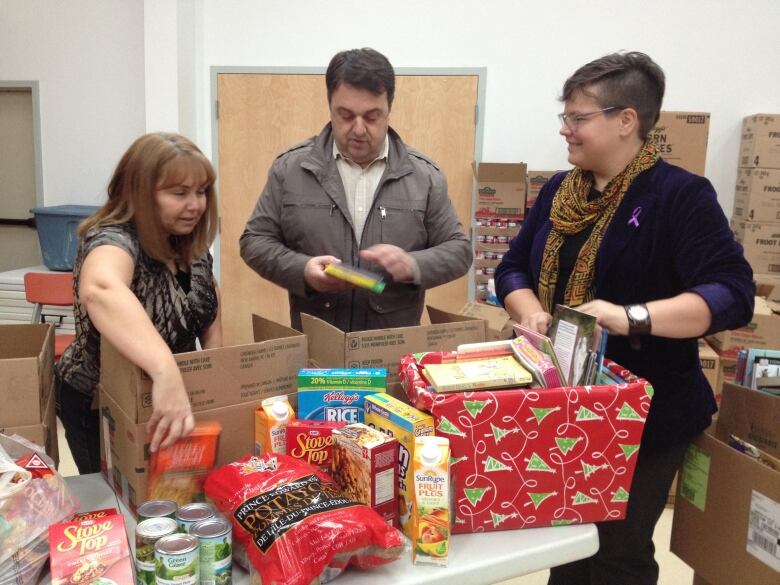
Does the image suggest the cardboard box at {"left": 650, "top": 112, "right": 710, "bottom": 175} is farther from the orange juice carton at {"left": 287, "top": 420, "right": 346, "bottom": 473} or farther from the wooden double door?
the orange juice carton at {"left": 287, "top": 420, "right": 346, "bottom": 473}

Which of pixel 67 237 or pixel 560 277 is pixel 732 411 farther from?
pixel 67 237

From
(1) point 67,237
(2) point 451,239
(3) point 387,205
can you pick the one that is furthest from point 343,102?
(1) point 67,237

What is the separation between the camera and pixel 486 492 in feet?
3.60

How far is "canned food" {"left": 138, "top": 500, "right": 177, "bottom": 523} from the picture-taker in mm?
965

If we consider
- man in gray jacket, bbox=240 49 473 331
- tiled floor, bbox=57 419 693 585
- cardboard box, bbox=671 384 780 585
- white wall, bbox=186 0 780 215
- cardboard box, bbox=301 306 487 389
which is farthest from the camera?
white wall, bbox=186 0 780 215

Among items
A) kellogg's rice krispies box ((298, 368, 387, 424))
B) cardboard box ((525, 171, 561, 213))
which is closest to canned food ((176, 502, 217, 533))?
kellogg's rice krispies box ((298, 368, 387, 424))

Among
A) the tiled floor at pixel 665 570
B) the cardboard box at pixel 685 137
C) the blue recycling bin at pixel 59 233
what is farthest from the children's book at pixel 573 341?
the blue recycling bin at pixel 59 233

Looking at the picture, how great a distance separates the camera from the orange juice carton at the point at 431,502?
981 mm

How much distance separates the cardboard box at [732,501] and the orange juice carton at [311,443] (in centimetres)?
82

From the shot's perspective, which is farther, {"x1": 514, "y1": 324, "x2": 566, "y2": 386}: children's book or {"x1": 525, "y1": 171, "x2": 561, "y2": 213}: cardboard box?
{"x1": 525, "y1": 171, "x2": 561, "y2": 213}: cardboard box

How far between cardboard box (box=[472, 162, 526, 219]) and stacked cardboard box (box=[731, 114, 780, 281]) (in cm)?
124

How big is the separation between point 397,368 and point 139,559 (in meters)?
0.63

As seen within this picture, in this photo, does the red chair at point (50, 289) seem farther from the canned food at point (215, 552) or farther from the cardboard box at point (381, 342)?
the canned food at point (215, 552)

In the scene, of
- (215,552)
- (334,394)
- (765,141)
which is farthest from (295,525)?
(765,141)
